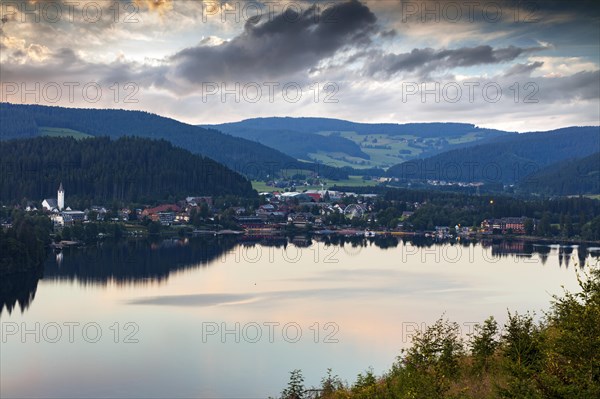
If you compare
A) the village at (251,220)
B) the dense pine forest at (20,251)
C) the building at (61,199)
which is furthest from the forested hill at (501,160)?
the dense pine forest at (20,251)

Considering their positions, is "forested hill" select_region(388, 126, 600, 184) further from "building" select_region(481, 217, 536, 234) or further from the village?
"building" select_region(481, 217, 536, 234)

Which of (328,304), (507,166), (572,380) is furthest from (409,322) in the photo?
(507,166)

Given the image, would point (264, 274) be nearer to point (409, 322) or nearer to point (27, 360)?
point (409, 322)

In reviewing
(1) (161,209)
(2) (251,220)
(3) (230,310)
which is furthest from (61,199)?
(3) (230,310)

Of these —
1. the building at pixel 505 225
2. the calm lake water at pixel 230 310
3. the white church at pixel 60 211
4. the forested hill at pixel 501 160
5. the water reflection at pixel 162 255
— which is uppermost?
the forested hill at pixel 501 160

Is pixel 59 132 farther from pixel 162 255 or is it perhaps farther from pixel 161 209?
pixel 162 255

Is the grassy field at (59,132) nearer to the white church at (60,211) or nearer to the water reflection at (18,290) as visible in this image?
the white church at (60,211)
